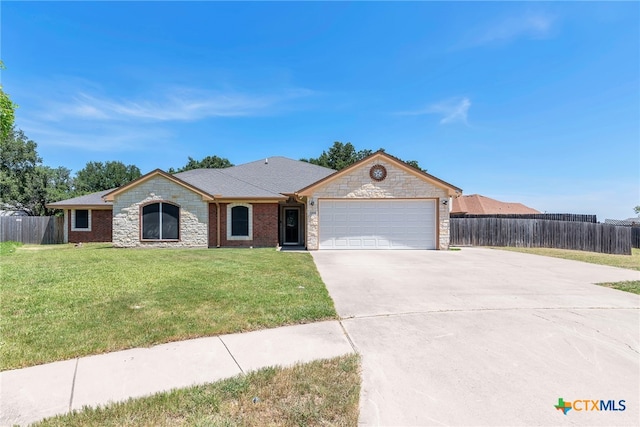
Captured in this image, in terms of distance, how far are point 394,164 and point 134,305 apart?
500 inches

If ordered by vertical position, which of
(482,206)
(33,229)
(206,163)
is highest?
(206,163)

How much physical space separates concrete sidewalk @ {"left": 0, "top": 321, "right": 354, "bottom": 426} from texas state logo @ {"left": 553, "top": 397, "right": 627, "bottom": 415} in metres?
2.08

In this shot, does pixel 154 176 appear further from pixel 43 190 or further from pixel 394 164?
pixel 43 190

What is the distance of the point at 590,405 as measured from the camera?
2740 mm

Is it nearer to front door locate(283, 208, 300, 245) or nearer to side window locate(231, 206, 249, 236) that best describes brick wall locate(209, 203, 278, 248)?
side window locate(231, 206, 249, 236)

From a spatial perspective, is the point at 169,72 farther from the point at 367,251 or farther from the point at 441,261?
the point at 441,261

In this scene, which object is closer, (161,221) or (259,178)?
(161,221)

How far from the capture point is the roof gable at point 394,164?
14.8 meters

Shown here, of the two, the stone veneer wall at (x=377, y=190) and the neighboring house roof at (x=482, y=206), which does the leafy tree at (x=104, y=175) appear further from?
the neighboring house roof at (x=482, y=206)

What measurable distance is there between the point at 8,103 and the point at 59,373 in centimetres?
1451

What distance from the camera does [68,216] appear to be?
1895 cm

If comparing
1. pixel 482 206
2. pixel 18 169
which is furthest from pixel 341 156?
pixel 18 169

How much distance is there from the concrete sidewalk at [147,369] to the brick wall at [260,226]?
1209cm

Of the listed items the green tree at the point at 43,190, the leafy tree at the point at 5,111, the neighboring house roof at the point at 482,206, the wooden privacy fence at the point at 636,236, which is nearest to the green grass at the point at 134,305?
the leafy tree at the point at 5,111
